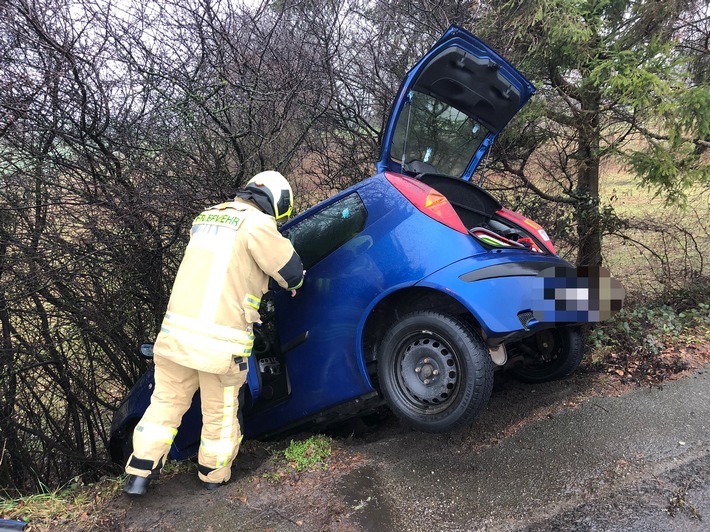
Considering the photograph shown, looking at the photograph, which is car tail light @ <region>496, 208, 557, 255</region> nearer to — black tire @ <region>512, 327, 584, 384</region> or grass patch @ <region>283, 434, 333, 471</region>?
black tire @ <region>512, 327, 584, 384</region>

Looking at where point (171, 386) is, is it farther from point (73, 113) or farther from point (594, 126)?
point (594, 126)

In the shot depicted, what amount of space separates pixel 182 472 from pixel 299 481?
3.08 feet

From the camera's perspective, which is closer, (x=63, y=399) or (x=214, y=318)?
(x=214, y=318)

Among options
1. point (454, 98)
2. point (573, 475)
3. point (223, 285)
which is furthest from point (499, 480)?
point (454, 98)

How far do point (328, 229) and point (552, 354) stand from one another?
71.6 inches

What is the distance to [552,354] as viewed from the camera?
3.40 m

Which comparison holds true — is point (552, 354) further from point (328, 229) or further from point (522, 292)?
point (328, 229)

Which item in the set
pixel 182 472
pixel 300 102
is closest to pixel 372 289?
pixel 182 472

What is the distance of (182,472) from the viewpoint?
3115 millimetres

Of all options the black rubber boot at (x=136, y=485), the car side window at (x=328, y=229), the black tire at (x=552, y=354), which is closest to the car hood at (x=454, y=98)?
the car side window at (x=328, y=229)

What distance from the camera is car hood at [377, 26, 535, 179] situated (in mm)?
3092

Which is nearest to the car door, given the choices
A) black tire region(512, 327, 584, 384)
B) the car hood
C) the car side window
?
the car side window

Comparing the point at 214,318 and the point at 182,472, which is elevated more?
the point at 214,318

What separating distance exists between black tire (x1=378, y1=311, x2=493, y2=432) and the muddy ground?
14.0 inches
